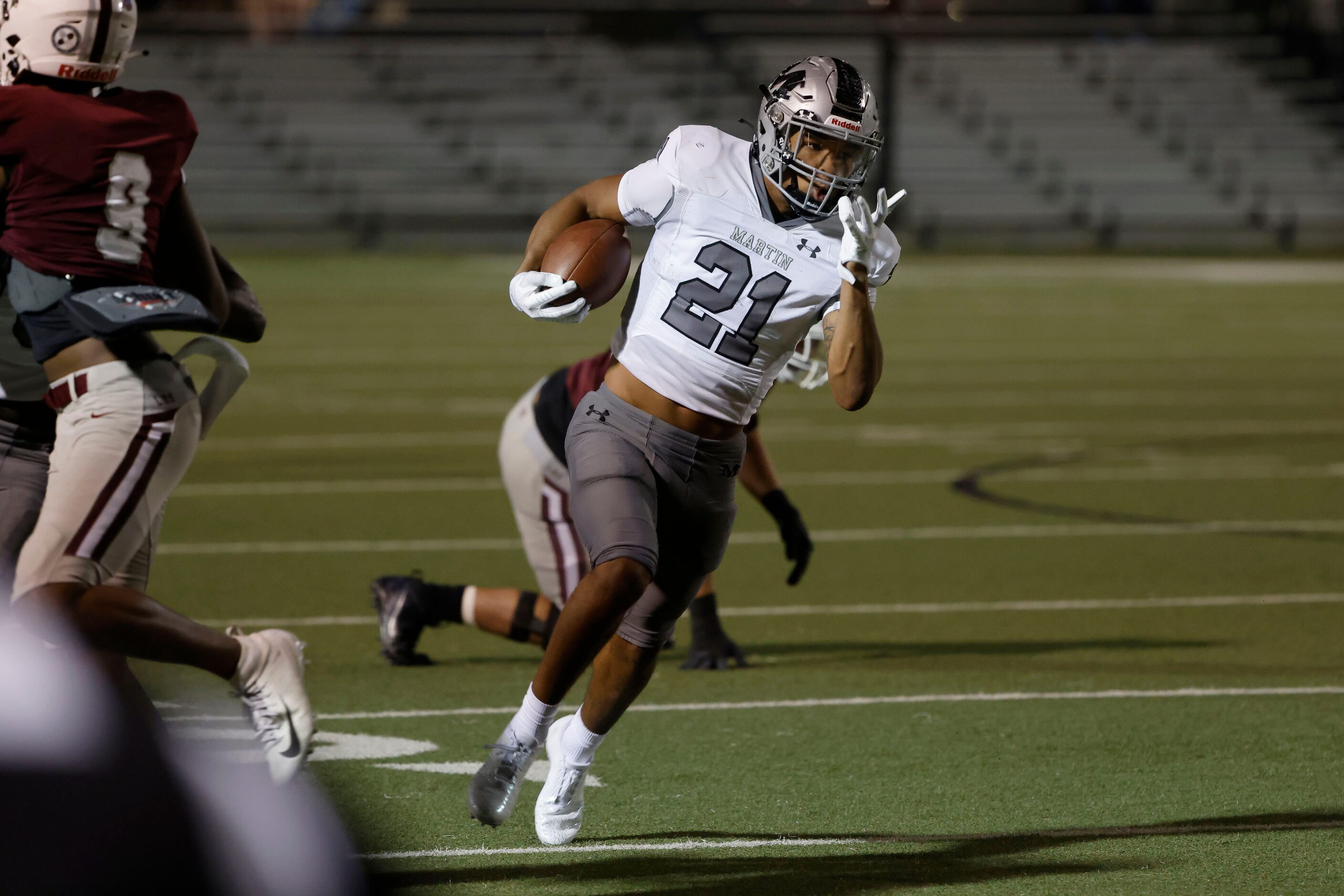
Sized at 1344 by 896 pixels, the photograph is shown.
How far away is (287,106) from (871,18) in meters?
10.7

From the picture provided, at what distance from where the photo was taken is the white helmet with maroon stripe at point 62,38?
12.0 feet

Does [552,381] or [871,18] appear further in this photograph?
[871,18]

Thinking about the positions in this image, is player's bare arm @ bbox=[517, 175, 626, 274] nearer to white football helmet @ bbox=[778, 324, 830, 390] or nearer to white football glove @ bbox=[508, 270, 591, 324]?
white football glove @ bbox=[508, 270, 591, 324]

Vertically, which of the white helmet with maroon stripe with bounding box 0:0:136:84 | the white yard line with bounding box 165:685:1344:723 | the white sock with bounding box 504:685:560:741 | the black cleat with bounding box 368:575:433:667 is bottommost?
the black cleat with bounding box 368:575:433:667

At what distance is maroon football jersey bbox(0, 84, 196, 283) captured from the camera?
3.61m

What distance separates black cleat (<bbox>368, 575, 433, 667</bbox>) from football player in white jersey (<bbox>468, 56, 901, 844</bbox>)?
193 cm

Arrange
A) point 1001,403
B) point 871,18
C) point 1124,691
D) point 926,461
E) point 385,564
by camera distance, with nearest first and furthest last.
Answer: point 1124,691
point 385,564
point 926,461
point 1001,403
point 871,18

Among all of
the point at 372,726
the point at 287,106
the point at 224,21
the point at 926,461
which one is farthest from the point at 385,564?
the point at 224,21

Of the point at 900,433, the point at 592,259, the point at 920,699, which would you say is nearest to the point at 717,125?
the point at 900,433

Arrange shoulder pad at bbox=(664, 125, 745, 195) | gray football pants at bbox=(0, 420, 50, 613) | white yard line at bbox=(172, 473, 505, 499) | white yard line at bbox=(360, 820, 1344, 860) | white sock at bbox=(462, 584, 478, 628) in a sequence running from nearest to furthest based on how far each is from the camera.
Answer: gray football pants at bbox=(0, 420, 50, 613)
white yard line at bbox=(360, 820, 1344, 860)
shoulder pad at bbox=(664, 125, 745, 195)
white sock at bbox=(462, 584, 478, 628)
white yard line at bbox=(172, 473, 505, 499)

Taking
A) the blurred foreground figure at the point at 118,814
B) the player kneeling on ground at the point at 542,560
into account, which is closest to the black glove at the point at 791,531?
the player kneeling on ground at the point at 542,560

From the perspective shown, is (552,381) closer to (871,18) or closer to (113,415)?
(113,415)

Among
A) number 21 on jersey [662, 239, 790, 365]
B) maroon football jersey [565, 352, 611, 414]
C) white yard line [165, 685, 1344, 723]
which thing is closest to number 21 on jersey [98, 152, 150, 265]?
number 21 on jersey [662, 239, 790, 365]

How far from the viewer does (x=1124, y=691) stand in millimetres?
5523
